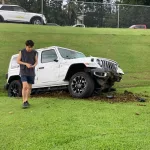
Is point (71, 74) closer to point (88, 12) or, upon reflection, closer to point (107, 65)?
point (107, 65)

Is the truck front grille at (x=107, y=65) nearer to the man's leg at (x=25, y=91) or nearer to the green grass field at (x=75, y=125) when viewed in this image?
the green grass field at (x=75, y=125)

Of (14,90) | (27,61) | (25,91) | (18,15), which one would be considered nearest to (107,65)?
(27,61)

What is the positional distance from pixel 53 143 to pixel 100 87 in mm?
4749

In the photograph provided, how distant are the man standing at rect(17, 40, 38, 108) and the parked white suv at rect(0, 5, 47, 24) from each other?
17986 millimetres

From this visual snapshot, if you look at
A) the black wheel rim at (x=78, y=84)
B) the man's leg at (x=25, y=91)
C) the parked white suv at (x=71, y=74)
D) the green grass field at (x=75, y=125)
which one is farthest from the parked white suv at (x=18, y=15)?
the man's leg at (x=25, y=91)

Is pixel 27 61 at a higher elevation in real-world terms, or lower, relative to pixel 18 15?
lower

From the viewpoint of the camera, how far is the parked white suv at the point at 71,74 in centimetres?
966

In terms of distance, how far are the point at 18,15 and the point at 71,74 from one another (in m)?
17.0

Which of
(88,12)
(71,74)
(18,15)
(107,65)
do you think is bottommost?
(71,74)

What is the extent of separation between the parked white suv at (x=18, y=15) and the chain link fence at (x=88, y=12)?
5.90ft

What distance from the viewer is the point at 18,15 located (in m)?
26.1

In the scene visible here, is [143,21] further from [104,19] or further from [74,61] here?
[74,61]

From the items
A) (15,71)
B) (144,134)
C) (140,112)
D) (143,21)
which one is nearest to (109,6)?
(143,21)

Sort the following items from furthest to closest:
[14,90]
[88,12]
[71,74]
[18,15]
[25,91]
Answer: [88,12]
[18,15]
[14,90]
[71,74]
[25,91]
